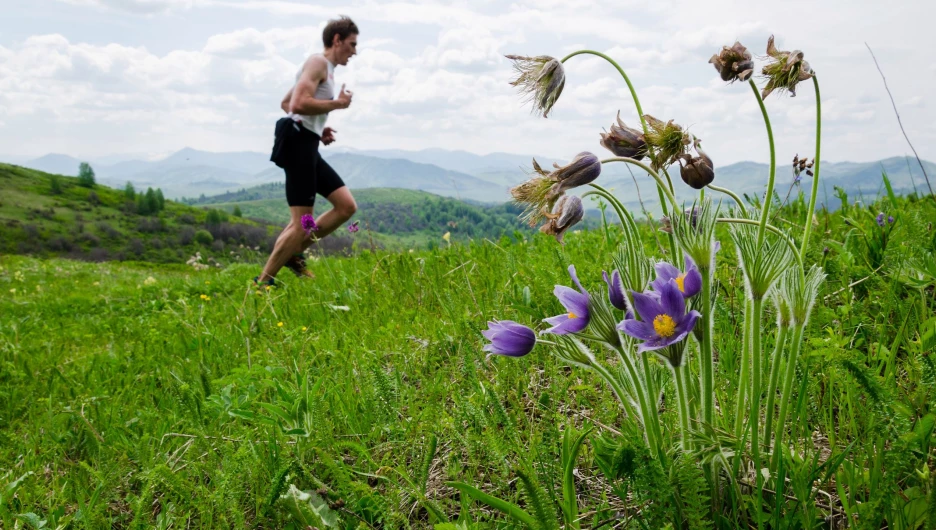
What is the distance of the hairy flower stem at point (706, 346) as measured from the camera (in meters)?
1.28

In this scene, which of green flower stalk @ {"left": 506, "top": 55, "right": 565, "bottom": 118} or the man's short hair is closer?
green flower stalk @ {"left": 506, "top": 55, "right": 565, "bottom": 118}

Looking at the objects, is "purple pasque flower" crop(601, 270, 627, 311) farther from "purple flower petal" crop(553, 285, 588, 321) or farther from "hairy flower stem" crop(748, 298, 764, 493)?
"hairy flower stem" crop(748, 298, 764, 493)

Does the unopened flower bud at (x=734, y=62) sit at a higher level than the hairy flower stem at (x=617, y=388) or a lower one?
higher

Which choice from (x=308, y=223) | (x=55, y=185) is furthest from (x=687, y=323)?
(x=55, y=185)

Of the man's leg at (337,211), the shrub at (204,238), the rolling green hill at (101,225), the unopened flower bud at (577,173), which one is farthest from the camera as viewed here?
the shrub at (204,238)

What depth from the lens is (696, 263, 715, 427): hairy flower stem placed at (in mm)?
1283

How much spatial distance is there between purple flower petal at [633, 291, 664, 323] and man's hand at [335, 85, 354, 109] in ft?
20.6

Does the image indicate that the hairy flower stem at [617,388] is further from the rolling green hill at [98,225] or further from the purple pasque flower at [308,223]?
the rolling green hill at [98,225]

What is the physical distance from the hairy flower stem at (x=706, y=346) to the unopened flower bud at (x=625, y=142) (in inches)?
11.3

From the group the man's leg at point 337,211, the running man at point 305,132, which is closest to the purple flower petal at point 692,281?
the running man at point 305,132

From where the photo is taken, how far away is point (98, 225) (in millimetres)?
108125

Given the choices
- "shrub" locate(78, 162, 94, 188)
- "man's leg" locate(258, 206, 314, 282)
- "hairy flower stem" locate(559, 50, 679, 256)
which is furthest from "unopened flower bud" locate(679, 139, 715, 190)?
"shrub" locate(78, 162, 94, 188)

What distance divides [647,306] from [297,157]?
6.57m

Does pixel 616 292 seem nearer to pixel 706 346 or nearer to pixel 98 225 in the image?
pixel 706 346
